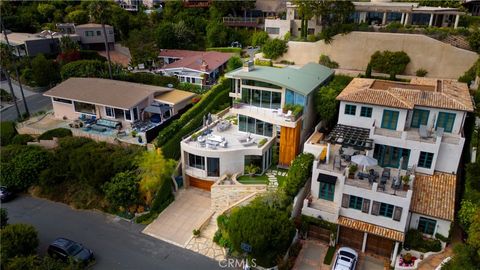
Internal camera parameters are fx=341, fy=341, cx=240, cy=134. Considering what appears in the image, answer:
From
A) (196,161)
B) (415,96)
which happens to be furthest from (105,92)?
(415,96)

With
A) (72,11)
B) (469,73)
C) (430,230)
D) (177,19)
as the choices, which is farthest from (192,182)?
(72,11)

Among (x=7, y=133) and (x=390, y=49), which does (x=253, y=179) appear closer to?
(x=390, y=49)

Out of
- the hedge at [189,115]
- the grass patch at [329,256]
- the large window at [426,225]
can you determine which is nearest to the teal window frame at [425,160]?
the large window at [426,225]

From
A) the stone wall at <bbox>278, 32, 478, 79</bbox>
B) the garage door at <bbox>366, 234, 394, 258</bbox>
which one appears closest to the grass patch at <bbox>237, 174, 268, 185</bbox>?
the garage door at <bbox>366, 234, 394, 258</bbox>

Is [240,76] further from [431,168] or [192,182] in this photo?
[431,168]

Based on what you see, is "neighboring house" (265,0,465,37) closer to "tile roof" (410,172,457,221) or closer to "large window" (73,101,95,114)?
"tile roof" (410,172,457,221)
